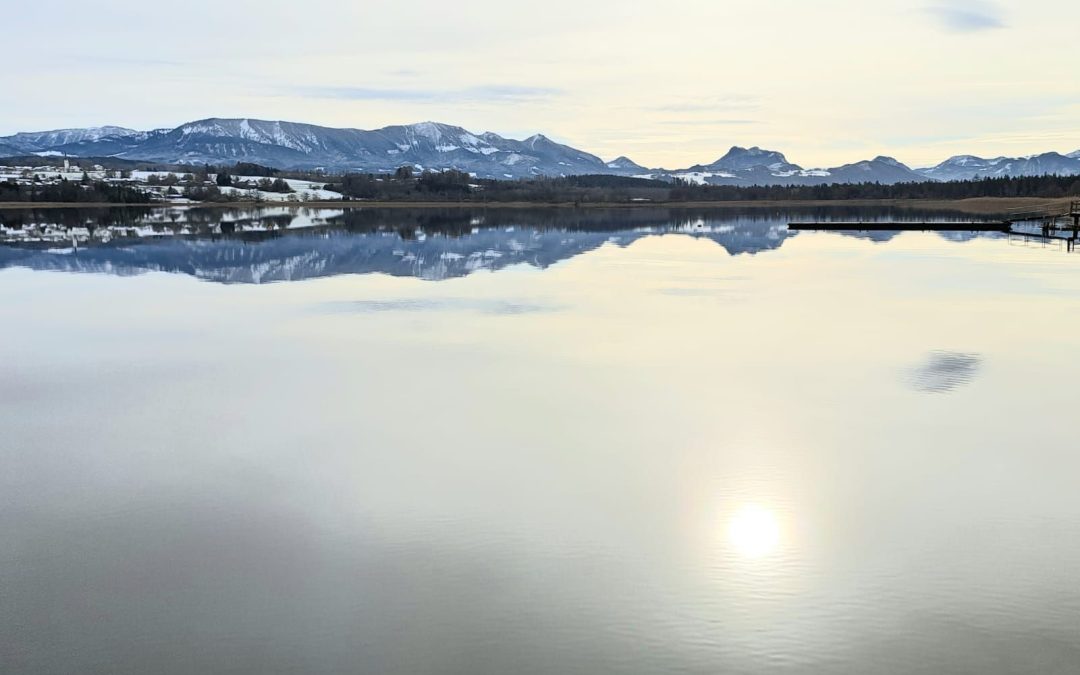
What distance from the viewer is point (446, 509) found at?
8664 mm

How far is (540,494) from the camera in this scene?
9.12m

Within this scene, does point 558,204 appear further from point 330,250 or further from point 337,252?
point 337,252

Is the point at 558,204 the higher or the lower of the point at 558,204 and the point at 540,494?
the higher

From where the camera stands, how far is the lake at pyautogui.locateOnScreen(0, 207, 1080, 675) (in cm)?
630

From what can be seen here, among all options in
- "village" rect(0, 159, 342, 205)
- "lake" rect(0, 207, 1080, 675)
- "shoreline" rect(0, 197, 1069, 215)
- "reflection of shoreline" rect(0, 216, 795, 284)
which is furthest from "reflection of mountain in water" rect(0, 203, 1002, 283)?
"village" rect(0, 159, 342, 205)

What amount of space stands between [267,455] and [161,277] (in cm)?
2421

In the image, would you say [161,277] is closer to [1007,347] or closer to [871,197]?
[1007,347]

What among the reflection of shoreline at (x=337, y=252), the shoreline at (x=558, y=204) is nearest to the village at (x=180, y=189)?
the shoreline at (x=558, y=204)

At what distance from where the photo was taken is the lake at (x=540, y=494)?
248 inches

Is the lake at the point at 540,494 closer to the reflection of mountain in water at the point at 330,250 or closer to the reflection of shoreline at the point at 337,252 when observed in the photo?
the reflection of shoreline at the point at 337,252

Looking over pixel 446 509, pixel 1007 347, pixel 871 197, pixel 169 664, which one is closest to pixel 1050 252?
pixel 1007 347

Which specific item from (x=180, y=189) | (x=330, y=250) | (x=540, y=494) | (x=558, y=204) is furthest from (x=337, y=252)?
(x=180, y=189)

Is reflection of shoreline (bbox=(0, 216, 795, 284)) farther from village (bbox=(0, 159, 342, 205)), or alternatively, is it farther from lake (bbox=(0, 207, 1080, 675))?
village (bbox=(0, 159, 342, 205))

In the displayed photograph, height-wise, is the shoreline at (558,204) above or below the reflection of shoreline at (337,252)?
above
